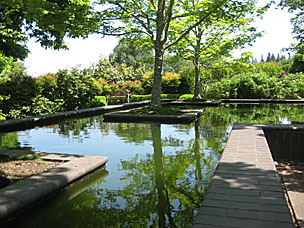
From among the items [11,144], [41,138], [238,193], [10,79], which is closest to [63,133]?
[41,138]

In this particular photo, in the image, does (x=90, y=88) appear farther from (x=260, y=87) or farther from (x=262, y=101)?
(x=260, y=87)

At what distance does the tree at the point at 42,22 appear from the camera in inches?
324

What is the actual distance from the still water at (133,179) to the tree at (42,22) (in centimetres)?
353

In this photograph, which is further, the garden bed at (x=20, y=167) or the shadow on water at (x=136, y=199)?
the garden bed at (x=20, y=167)

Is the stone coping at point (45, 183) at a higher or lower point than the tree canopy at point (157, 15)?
lower

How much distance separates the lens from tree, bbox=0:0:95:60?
324 inches

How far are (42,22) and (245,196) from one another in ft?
30.5

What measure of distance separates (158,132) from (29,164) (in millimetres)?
4279

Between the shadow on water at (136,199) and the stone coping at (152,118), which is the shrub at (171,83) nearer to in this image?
the stone coping at (152,118)

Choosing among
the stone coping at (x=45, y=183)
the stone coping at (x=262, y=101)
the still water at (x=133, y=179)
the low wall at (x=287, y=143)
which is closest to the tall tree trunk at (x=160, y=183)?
the still water at (x=133, y=179)

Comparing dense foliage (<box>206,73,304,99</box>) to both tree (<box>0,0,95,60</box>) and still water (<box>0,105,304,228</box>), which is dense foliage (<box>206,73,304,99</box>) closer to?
tree (<box>0,0,95,60</box>)

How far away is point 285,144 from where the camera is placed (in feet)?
20.3

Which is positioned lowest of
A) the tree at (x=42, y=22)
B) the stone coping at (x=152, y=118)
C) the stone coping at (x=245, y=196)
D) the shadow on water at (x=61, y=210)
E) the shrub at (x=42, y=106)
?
the shadow on water at (x=61, y=210)

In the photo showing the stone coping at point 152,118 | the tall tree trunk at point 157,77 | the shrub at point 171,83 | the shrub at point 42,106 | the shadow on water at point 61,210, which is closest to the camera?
the shadow on water at point 61,210
